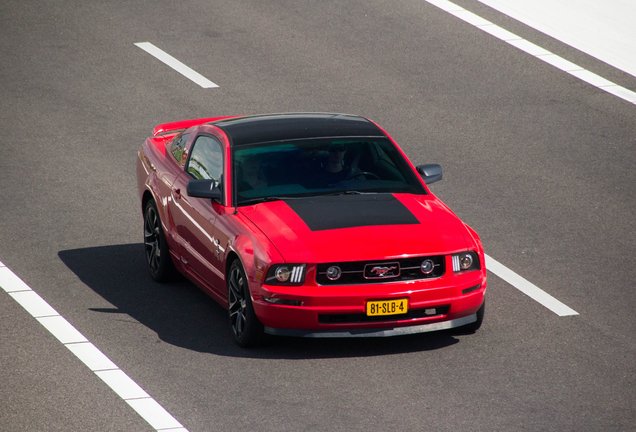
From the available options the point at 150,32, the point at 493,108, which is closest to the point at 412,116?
the point at 493,108

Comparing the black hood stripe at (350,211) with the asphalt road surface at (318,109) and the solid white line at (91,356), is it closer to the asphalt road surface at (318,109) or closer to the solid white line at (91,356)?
the asphalt road surface at (318,109)

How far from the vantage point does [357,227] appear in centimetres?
840

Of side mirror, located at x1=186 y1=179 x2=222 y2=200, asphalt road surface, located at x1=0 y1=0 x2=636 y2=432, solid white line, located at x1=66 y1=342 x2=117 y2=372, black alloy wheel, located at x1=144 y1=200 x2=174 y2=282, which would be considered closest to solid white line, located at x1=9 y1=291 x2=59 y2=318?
asphalt road surface, located at x1=0 y1=0 x2=636 y2=432

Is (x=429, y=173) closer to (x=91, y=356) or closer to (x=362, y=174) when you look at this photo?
(x=362, y=174)

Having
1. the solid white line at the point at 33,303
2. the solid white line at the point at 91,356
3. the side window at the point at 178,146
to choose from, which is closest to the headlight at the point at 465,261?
the solid white line at the point at 91,356

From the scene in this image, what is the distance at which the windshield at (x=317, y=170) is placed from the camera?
9.12 metres

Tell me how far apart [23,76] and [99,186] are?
201 inches

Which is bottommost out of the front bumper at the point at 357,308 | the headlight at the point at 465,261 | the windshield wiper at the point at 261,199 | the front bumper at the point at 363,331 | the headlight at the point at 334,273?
the front bumper at the point at 363,331

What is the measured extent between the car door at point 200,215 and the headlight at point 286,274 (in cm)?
Result: 89

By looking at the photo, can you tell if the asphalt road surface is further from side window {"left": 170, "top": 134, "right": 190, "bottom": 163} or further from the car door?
side window {"left": 170, "top": 134, "right": 190, "bottom": 163}

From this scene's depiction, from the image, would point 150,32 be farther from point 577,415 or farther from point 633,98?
point 577,415

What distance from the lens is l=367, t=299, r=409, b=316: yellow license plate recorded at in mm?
8078

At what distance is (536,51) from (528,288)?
932 centimetres

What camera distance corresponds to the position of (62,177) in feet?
44.6
